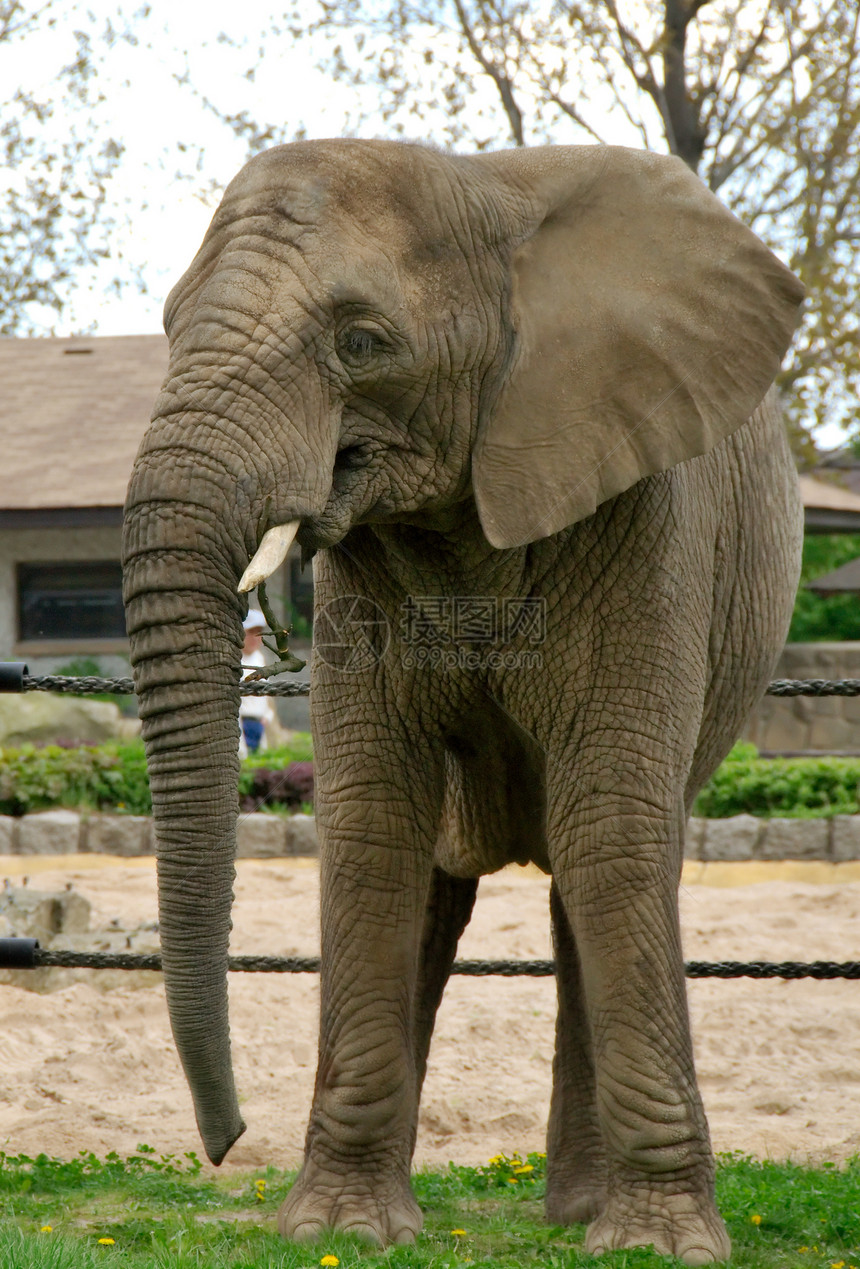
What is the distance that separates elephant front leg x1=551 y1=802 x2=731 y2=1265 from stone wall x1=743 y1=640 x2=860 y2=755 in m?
14.1

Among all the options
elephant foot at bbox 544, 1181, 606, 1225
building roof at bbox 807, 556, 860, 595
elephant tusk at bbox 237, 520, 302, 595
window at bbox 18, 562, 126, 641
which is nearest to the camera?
elephant tusk at bbox 237, 520, 302, 595

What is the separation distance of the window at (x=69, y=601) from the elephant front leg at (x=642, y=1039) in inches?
581

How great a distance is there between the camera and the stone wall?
56.8 ft

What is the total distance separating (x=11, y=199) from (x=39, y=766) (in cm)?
1833

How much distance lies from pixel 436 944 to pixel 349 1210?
916 mm

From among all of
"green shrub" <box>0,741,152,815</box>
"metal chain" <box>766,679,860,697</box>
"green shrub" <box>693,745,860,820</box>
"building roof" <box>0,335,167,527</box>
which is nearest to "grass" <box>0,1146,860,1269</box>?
"metal chain" <box>766,679,860,697</box>

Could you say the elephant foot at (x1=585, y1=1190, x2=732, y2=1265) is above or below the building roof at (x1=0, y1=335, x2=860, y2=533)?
below

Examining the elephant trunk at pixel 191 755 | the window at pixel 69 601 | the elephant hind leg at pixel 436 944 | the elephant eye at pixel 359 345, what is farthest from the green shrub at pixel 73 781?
the elephant eye at pixel 359 345

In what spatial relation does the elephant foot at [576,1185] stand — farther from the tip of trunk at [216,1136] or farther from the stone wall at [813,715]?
the stone wall at [813,715]

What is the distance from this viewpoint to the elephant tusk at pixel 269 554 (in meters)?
2.72

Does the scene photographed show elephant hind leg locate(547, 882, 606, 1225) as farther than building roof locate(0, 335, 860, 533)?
No

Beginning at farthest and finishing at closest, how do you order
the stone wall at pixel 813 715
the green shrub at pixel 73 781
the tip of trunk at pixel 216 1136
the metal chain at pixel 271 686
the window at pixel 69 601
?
the window at pixel 69 601 → the stone wall at pixel 813 715 → the green shrub at pixel 73 781 → the metal chain at pixel 271 686 → the tip of trunk at pixel 216 1136

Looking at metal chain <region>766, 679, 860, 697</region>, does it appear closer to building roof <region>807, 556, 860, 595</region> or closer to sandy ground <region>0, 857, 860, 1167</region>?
sandy ground <region>0, 857, 860, 1167</region>

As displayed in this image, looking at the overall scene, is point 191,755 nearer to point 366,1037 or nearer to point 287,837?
point 366,1037
